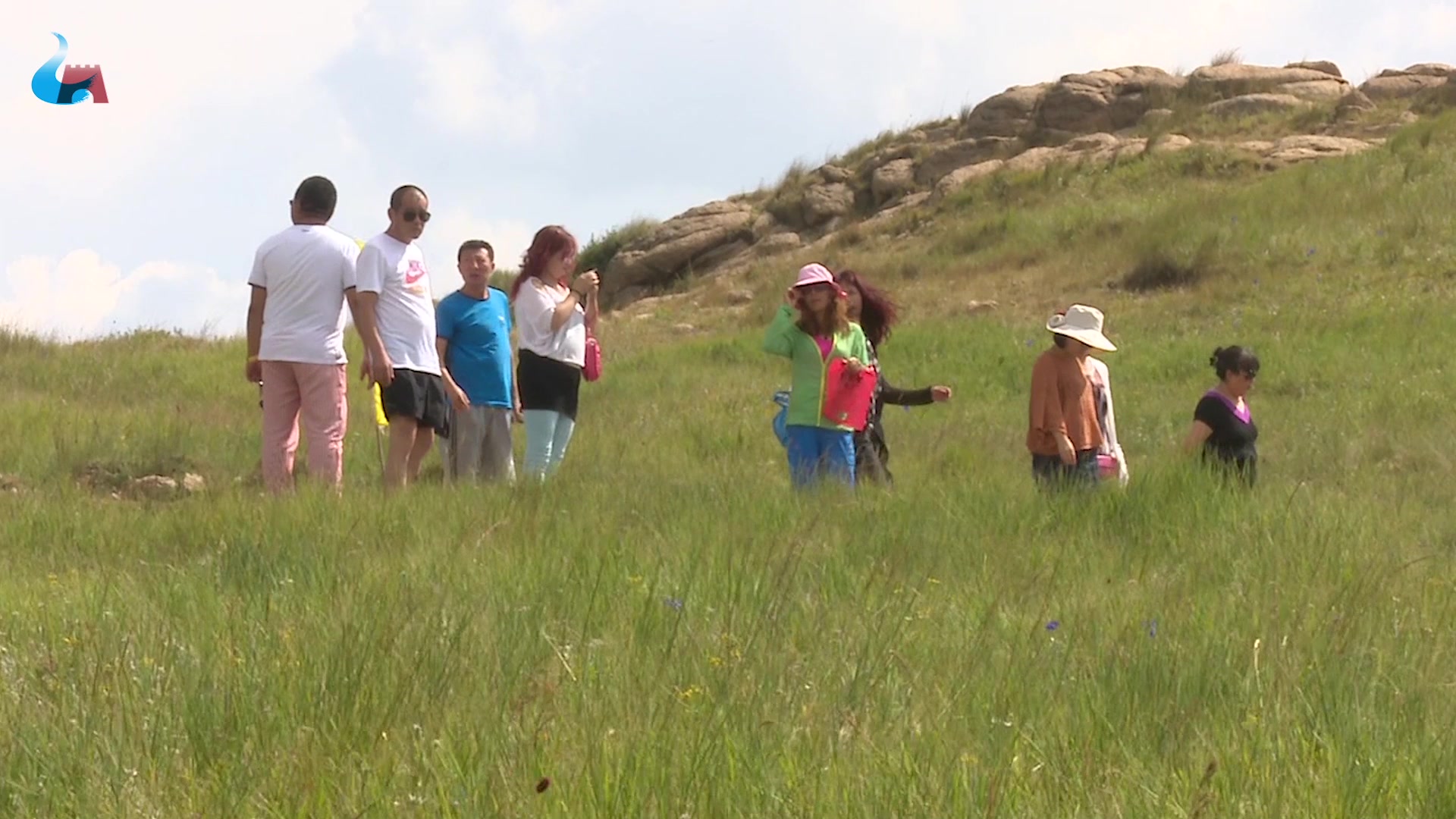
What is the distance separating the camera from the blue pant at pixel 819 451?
Result: 7.28 m

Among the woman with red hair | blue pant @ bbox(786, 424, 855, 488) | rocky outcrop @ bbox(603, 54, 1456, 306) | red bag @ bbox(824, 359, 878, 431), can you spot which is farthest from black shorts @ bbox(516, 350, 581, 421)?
rocky outcrop @ bbox(603, 54, 1456, 306)

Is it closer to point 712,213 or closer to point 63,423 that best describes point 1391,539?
point 63,423

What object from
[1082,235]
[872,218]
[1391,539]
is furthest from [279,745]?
[872,218]

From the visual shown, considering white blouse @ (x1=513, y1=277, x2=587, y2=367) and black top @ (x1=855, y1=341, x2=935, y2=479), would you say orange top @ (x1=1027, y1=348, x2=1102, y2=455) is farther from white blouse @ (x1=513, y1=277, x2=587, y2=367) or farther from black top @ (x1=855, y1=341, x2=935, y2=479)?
white blouse @ (x1=513, y1=277, x2=587, y2=367)

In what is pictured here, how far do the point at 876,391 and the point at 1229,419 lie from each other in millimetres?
1743

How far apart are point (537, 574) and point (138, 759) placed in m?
1.78

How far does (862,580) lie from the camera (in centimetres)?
489

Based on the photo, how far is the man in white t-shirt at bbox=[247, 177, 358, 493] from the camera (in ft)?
23.2

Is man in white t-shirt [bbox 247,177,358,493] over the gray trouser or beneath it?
over

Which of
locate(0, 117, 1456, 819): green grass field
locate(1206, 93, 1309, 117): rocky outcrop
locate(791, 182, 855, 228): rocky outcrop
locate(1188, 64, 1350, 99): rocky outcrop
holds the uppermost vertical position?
locate(1188, 64, 1350, 99): rocky outcrop

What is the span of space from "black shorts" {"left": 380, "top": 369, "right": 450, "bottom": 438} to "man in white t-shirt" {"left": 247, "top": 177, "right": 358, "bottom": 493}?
222 mm

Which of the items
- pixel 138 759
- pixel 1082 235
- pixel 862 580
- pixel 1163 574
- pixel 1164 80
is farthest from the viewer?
pixel 1164 80

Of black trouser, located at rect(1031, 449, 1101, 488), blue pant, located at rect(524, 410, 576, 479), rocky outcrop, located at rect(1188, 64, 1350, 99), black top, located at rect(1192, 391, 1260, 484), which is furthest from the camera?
rocky outcrop, located at rect(1188, 64, 1350, 99)

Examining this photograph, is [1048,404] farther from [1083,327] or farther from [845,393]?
[845,393]
